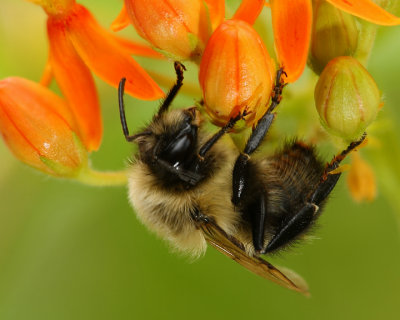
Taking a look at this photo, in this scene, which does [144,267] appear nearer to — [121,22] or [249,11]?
[121,22]

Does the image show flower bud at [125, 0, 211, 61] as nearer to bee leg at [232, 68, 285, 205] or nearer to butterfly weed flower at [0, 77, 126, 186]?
bee leg at [232, 68, 285, 205]

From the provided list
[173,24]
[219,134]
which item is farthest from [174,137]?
[173,24]

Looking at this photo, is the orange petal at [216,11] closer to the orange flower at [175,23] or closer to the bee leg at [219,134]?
the orange flower at [175,23]

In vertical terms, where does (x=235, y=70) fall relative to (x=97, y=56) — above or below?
above

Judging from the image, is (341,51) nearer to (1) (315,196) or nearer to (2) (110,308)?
(1) (315,196)

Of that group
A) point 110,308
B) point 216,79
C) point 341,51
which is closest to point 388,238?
point 110,308

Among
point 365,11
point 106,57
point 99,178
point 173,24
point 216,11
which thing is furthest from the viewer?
point 99,178
